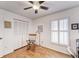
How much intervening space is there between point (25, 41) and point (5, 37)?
38cm

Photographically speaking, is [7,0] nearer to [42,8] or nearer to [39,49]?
[42,8]

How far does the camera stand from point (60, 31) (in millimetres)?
1323

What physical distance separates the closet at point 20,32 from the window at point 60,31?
475 mm

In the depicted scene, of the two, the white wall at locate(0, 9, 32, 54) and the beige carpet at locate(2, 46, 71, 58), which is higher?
the white wall at locate(0, 9, 32, 54)

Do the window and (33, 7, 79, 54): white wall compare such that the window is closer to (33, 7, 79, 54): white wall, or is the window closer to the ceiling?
(33, 7, 79, 54): white wall

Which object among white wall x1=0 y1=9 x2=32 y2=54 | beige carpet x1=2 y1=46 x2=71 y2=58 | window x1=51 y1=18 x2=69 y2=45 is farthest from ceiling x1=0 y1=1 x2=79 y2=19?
beige carpet x1=2 y1=46 x2=71 y2=58

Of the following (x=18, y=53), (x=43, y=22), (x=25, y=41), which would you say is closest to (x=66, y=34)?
(x=43, y=22)

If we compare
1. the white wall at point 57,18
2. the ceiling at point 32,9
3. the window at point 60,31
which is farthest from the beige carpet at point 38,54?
the ceiling at point 32,9

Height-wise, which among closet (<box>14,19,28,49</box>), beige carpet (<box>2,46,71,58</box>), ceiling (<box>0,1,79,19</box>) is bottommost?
beige carpet (<box>2,46,71,58</box>)

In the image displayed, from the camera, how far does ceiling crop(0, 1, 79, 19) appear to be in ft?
4.33

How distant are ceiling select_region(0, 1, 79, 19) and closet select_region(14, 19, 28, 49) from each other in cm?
16

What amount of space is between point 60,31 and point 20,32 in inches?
26.0

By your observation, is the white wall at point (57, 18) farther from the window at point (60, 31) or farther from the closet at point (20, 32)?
the closet at point (20, 32)

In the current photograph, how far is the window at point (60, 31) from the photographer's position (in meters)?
1.29
